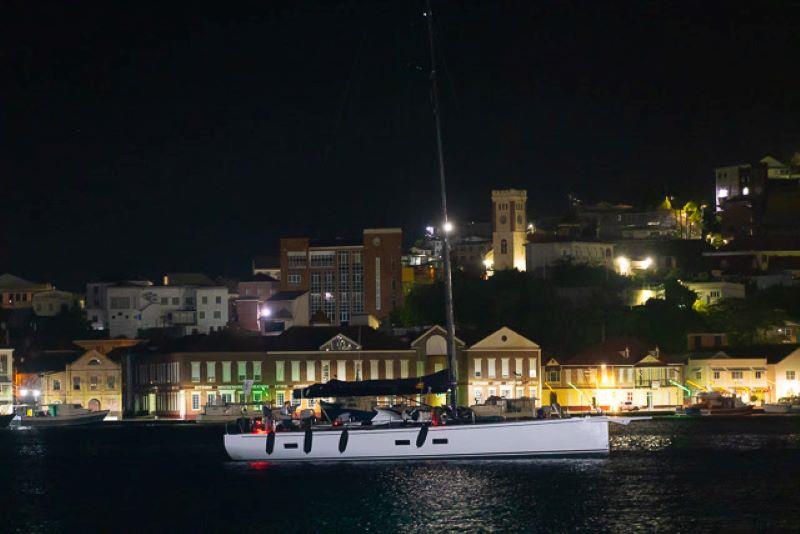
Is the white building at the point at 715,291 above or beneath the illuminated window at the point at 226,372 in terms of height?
above

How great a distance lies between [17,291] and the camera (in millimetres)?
180750

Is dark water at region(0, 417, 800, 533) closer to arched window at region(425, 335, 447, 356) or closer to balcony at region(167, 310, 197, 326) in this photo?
arched window at region(425, 335, 447, 356)

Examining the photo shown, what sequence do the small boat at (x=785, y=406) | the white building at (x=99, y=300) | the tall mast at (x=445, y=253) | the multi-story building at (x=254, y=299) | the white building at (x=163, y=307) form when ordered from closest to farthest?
the tall mast at (x=445, y=253), the small boat at (x=785, y=406), the multi-story building at (x=254, y=299), the white building at (x=163, y=307), the white building at (x=99, y=300)

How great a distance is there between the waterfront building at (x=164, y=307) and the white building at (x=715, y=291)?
4699cm

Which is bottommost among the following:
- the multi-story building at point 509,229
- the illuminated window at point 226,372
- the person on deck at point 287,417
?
the person on deck at point 287,417

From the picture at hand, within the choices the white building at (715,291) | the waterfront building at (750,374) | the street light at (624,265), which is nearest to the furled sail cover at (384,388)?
the waterfront building at (750,374)

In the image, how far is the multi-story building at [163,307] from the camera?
162250mm

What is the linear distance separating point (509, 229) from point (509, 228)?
0.53 ft

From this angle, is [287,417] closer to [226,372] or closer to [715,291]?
[226,372]

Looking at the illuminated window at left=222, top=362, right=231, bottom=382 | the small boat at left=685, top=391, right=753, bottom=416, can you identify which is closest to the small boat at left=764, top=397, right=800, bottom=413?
the small boat at left=685, top=391, right=753, bottom=416

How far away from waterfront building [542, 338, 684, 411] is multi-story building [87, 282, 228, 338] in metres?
50.5

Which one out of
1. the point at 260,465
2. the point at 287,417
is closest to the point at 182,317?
the point at 260,465

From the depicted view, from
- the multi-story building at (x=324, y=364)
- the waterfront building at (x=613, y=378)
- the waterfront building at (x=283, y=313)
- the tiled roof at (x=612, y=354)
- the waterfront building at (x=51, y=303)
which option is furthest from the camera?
the waterfront building at (x=51, y=303)

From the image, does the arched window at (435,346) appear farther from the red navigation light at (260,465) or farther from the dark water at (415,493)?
the red navigation light at (260,465)
